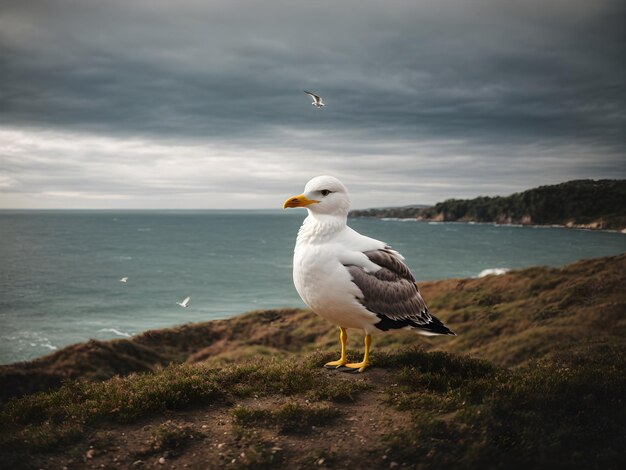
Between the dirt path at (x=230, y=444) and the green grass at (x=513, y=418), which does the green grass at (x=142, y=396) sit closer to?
the dirt path at (x=230, y=444)

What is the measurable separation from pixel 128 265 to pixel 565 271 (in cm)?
11166

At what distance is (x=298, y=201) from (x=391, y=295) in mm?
2520

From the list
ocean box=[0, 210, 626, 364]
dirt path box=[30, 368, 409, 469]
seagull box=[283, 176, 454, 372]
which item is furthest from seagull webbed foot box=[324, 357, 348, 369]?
ocean box=[0, 210, 626, 364]

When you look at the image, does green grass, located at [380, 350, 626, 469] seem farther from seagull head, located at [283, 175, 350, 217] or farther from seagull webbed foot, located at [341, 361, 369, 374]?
seagull head, located at [283, 175, 350, 217]

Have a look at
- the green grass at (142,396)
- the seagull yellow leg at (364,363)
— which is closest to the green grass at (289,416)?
the green grass at (142,396)

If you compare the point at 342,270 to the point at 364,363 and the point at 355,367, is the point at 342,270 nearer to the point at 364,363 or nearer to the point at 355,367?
the point at 364,363

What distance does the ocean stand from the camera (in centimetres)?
6762

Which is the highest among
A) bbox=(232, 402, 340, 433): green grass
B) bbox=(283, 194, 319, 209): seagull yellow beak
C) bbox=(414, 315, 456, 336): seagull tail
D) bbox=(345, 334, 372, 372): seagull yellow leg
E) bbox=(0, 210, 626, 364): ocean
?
bbox=(283, 194, 319, 209): seagull yellow beak

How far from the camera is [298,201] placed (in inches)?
331

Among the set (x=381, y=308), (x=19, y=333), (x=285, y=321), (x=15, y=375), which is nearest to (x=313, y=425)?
(x=381, y=308)

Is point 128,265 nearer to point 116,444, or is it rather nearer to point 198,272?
point 198,272

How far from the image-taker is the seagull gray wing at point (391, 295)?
8.44m

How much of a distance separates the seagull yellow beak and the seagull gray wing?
136 cm

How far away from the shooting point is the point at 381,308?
866cm
